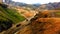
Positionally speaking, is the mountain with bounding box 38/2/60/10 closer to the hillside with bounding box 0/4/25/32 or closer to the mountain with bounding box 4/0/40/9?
the mountain with bounding box 4/0/40/9

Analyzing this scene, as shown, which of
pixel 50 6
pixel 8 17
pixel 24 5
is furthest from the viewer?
pixel 24 5

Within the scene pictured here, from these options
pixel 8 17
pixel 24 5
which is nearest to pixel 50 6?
pixel 24 5

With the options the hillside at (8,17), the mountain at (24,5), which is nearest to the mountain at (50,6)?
the mountain at (24,5)

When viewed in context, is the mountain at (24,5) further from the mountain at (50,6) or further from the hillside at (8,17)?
the hillside at (8,17)

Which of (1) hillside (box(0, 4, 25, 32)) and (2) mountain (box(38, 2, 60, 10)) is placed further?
(2) mountain (box(38, 2, 60, 10))

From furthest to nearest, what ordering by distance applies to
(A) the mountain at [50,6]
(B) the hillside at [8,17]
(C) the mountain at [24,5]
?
(C) the mountain at [24,5] < (A) the mountain at [50,6] < (B) the hillside at [8,17]

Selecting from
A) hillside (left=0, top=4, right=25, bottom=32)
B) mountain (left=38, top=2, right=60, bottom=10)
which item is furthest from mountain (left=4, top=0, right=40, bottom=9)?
hillside (left=0, top=4, right=25, bottom=32)

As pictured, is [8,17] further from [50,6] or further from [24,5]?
[50,6]

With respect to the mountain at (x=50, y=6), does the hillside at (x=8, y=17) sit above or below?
below

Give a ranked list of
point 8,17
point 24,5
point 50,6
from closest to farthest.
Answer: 1. point 8,17
2. point 50,6
3. point 24,5

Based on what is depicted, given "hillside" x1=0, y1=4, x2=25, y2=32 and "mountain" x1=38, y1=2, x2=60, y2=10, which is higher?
"mountain" x1=38, y1=2, x2=60, y2=10

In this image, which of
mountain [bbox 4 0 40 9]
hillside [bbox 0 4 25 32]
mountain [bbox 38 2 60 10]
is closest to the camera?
hillside [bbox 0 4 25 32]

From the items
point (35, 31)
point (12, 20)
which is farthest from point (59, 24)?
point (12, 20)

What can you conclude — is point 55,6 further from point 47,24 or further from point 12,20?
point 47,24
